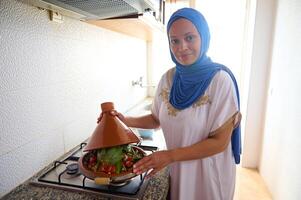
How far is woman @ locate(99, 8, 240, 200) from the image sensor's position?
0.81 metres

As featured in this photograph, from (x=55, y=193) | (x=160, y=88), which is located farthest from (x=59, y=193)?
(x=160, y=88)

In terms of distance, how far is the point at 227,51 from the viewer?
8.95 feet

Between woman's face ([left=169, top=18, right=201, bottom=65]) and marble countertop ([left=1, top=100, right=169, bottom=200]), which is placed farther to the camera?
woman's face ([left=169, top=18, right=201, bottom=65])

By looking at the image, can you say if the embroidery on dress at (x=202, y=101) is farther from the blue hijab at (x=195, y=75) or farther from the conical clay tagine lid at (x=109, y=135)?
the conical clay tagine lid at (x=109, y=135)

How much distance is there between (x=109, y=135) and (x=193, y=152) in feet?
1.03

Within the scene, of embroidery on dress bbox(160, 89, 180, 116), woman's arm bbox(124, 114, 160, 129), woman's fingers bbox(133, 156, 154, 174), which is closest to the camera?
woman's fingers bbox(133, 156, 154, 174)

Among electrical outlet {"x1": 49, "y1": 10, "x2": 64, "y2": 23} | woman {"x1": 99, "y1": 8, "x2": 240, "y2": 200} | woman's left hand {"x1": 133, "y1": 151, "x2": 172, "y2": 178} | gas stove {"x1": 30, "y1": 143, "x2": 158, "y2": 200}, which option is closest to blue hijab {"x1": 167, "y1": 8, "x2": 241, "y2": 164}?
woman {"x1": 99, "y1": 8, "x2": 240, "y2": 200}

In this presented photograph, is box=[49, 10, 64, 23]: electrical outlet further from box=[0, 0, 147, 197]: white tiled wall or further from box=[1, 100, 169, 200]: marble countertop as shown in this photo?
box=[1, 100, 169, 200]: marble countertop

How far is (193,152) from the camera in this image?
763mm

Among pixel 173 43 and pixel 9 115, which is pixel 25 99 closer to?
pixel 9 115

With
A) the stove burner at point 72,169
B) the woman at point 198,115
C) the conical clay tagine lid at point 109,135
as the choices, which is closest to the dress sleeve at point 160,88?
the woman at point 198,115

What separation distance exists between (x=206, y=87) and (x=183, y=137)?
238 mm

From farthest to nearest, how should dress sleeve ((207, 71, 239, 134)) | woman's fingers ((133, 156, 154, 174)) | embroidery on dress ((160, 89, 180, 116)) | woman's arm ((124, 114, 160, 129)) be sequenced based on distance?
1. woman's arm ((124, 114, 160, 129))
2. embroidery on dress ((160, 89, 180, 116))
3. dress sleeve ((207, 71, 239, 134))
4. woman's fingers ((133, 156, 154, 174))

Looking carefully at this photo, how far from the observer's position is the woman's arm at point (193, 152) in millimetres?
700
